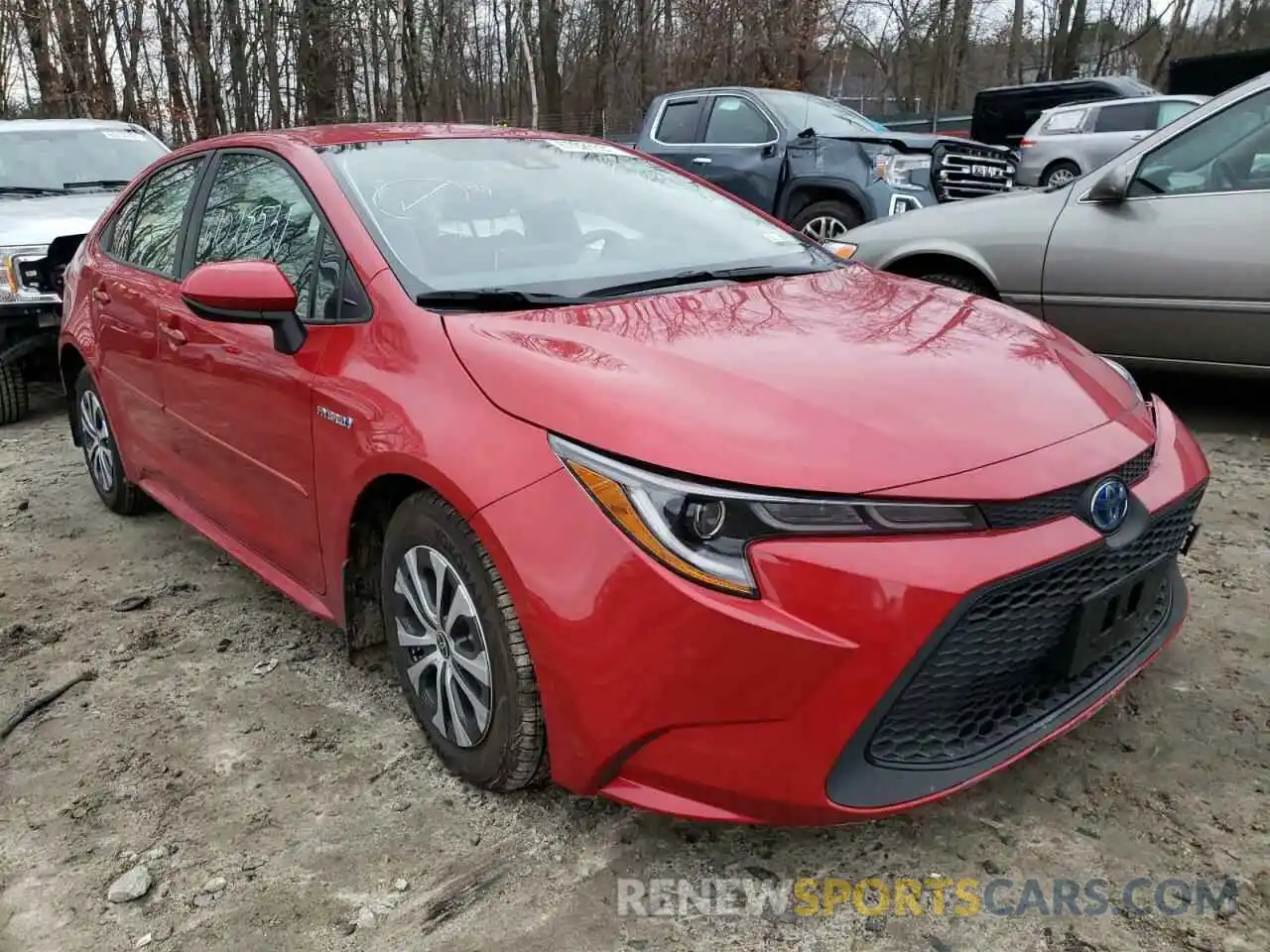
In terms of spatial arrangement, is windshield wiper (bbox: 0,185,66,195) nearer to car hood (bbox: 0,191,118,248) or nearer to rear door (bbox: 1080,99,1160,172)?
car hood (bbox: 0,191,118,248)

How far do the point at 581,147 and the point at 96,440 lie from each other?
8.14 ft

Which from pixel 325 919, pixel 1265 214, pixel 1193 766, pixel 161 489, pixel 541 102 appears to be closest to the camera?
pixel 325 919

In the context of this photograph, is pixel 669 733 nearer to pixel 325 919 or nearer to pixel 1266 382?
pixel 325 919

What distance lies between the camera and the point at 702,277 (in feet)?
9.12

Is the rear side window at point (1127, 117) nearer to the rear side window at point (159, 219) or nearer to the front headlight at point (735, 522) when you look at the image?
the rear side window at point (159, 219)

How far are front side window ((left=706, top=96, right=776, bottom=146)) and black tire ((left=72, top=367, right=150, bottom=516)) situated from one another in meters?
6.21

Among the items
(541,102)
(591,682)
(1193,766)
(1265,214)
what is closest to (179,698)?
(591,682)

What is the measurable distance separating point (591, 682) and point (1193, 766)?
142cm

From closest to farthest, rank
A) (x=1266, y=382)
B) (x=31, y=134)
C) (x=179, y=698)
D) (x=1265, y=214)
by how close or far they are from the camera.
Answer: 1. (x=179, y=698)
2. (x=1265, y=214)
3. (x=1266, y=382)
4. (x=31, y=134)

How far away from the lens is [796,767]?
1.80 m

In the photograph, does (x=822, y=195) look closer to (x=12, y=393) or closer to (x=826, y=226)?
(x=826, y=226)

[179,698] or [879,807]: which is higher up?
[879,807]

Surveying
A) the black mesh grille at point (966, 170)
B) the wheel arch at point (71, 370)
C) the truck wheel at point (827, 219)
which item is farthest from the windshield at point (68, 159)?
the black mesh grille at point (966, 170)

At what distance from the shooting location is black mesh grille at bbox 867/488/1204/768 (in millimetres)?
1821
